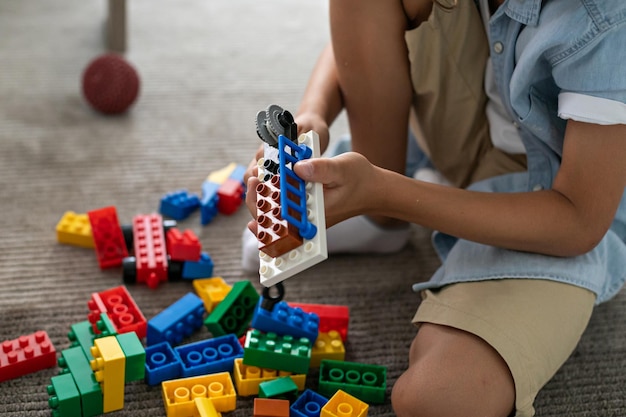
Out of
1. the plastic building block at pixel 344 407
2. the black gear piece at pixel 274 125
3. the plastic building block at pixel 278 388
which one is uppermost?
the black gear piece at pixel 274 125

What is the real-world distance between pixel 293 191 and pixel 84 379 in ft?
1.07

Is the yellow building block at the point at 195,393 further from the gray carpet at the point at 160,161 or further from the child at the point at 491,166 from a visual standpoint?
the child at the point at 491,166

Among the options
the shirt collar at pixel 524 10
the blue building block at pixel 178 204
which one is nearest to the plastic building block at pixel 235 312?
the blue building block at pixel 178 204

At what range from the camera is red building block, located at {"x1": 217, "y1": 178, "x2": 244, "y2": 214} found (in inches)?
47.1

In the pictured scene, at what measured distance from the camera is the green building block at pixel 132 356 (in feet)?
2.78

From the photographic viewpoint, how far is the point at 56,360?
0.92 m

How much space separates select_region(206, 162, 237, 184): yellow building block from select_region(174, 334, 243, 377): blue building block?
1.15 ft

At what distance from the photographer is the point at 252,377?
2.93ft

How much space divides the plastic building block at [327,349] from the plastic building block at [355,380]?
20 mm

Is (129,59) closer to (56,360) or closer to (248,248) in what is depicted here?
(248,248)

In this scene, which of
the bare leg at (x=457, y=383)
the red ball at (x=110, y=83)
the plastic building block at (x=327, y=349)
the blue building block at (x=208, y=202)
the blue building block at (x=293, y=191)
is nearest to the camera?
the blue building block at (x=293, y=191)

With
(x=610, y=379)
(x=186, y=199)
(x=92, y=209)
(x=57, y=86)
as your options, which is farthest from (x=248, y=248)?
(x=57, y=86)

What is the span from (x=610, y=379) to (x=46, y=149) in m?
0.94

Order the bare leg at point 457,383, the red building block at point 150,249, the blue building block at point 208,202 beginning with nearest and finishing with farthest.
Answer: the bare leg at point 457,383
the red building block at point 150,249
the blue building block at point 208,202
